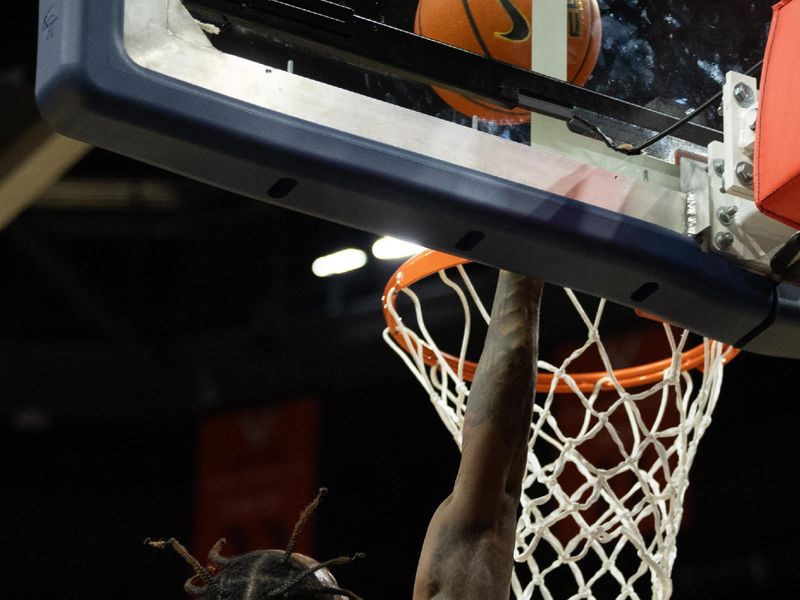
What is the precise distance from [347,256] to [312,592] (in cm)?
508

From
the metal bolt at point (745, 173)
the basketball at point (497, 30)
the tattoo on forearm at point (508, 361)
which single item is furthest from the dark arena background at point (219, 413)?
the metal bolt at point (745, 173)

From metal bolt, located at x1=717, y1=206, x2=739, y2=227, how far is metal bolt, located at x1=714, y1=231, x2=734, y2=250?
0.04 feet

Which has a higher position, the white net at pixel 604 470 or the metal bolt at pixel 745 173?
the metal bolt at pixel 745 173

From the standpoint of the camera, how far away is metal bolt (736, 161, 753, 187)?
1.48 m

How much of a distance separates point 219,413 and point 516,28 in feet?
15.8

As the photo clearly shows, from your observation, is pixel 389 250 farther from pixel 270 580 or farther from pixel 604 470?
pixel 270 580

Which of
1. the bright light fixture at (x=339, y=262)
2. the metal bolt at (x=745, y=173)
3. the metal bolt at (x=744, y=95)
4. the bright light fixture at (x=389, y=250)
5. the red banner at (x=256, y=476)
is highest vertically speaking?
the metal bolt at (x=744, y=95)

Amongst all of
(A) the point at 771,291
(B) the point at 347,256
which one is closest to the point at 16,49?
(B) the point at 347,256

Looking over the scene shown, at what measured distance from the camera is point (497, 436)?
64.3 inches

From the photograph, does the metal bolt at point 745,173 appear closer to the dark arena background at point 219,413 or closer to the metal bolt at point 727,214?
the metal bolt at point 727,214

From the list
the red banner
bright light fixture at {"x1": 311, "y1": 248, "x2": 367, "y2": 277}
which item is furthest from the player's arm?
bright light fixture at {"x1": 311, "y1": 248, "x2": 367, "y2": 277}

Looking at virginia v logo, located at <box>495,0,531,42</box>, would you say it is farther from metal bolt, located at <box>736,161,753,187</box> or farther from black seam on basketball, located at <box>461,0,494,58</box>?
metal bolt, located at <box>736,161,753,187</box>

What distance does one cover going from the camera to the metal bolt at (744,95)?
1.54 metres

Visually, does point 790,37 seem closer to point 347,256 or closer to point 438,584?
point 438,584
